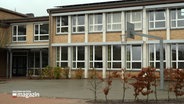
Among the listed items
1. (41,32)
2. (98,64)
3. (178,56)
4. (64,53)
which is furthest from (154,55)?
(41,32)

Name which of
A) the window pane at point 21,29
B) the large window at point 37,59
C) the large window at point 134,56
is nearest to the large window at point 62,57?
the large window at point 37,59

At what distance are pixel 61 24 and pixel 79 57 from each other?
372cm

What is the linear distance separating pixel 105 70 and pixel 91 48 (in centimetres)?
256

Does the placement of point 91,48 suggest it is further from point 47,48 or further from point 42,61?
point 42,61

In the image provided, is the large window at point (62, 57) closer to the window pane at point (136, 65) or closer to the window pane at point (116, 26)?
the window pane at point (116, 26)

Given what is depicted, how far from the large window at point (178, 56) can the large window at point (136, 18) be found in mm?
3534

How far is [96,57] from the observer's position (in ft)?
101

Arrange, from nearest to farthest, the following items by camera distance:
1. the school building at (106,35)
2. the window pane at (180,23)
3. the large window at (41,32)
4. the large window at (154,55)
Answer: the window pane at (180,23) < the school building at (106,35) < the large window at (154,55) < the large window at (41,32)

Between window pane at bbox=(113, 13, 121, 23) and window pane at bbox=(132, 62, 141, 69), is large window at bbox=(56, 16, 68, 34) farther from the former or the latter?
window pane at bbox=(132, 62, 141, 69)

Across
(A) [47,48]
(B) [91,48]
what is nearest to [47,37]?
(A) [47,48]

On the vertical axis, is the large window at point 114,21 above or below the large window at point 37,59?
above

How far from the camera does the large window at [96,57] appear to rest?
30.5m

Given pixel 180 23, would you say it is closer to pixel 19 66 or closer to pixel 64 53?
pixel 64 53

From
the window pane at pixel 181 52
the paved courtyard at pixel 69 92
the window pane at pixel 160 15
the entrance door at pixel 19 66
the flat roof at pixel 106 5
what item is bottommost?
the paved courtyard at pixel 69 92
